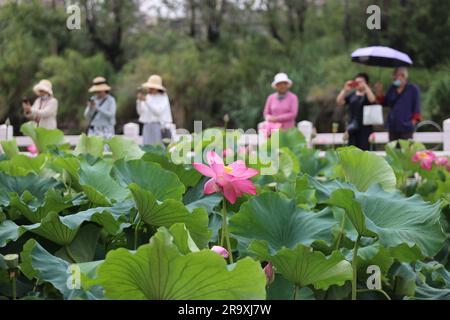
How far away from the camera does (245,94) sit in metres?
13.5

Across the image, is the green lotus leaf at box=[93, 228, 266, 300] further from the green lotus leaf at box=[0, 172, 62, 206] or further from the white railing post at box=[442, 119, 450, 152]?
the white railing post at box=[442, 119, 450, 152]

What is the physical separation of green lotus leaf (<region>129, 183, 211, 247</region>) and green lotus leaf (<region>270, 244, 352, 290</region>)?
0.16 meters

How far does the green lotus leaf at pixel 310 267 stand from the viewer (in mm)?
1151

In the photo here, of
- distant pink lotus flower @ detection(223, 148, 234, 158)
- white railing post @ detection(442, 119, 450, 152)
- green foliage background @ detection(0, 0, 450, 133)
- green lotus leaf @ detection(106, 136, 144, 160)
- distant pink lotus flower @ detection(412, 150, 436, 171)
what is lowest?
white railing post @ detection(442, 119, 450, 152)

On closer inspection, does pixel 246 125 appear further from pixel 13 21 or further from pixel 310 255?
pixel 310 255

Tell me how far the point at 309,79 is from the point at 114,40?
464 cm

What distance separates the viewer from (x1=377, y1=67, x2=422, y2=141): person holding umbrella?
19.9 feet

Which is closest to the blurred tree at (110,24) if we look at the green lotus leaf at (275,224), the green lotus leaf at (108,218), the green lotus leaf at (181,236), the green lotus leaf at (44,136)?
the green lotus leaf at (44,136)

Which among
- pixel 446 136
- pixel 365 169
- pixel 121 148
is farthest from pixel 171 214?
pixel 446 136

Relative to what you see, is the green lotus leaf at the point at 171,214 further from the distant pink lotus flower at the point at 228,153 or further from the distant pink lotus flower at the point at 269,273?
the distant pink lotus flower at the point at 228,153

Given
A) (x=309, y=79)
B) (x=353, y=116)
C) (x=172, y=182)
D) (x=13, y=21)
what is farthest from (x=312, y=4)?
(x=172, y=182)

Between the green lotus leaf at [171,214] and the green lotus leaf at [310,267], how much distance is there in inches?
6.5

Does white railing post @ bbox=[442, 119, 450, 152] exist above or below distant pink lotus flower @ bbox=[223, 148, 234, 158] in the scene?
below

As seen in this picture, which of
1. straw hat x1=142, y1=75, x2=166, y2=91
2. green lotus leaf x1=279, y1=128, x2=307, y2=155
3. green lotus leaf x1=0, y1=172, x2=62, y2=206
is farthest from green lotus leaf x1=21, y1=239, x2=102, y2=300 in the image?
straw hat x1=142, y1=75, x2=166, y2=91
